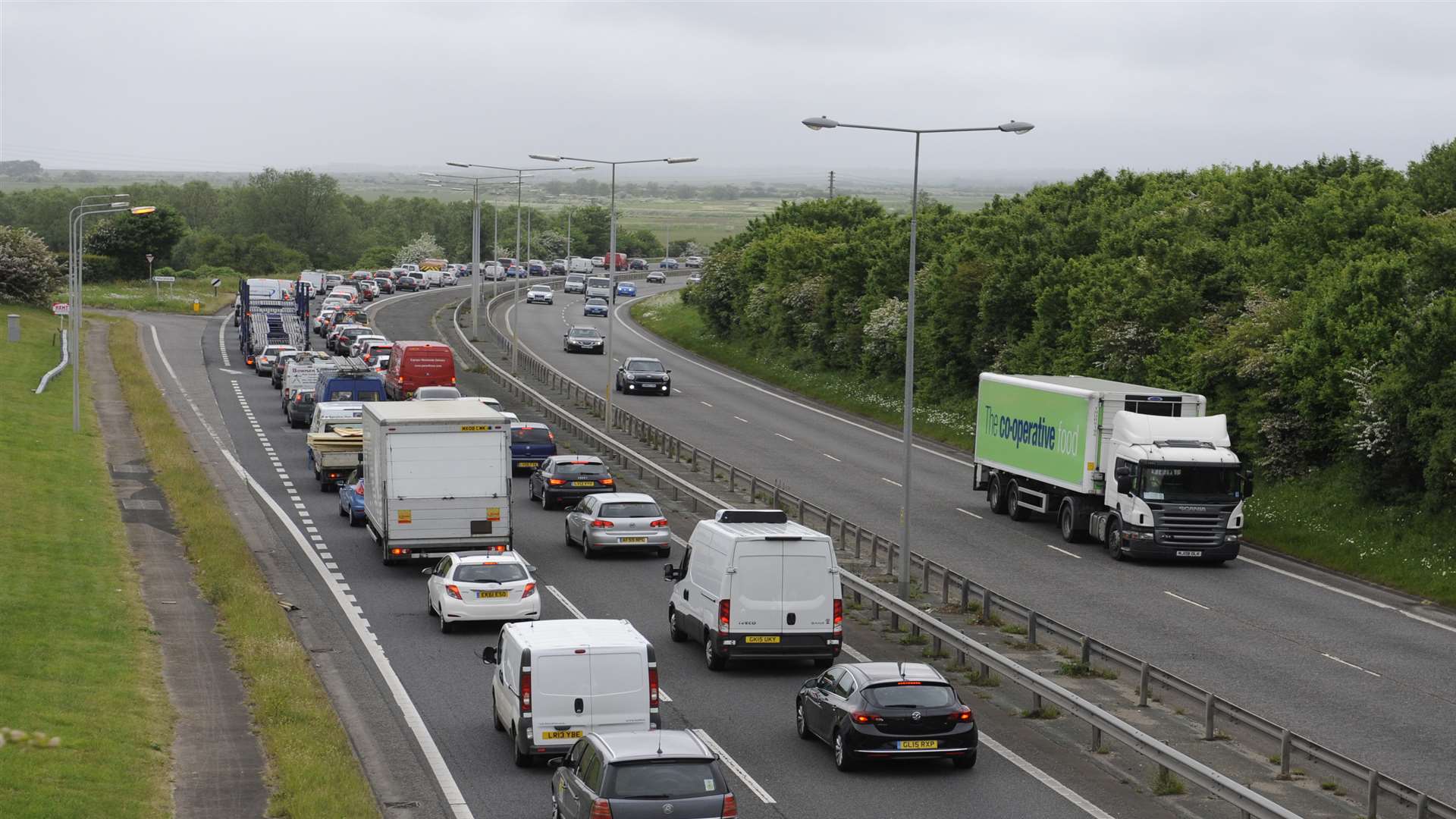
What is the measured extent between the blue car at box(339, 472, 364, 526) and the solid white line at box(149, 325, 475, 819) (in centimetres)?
133

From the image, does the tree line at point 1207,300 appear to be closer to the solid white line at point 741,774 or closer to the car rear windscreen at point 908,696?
the car rear windscreen at point 908,696

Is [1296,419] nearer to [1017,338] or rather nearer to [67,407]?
[1017,338]

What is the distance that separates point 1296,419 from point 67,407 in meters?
41.8

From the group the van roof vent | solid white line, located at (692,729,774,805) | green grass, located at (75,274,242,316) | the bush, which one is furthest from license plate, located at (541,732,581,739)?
green grass, located at (75,274,242,316)

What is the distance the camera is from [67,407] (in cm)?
5906

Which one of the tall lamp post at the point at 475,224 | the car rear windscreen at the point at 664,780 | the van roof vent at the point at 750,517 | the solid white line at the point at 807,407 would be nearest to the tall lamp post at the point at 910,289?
the van roof vent at the point at 750,517

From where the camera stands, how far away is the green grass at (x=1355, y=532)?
3528 centimetres

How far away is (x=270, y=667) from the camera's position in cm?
2445

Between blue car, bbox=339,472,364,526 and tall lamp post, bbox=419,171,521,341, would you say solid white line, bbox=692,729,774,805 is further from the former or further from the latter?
tall lamp post, bbox=419,171,521,341

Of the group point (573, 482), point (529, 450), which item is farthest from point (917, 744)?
point (529, 450)

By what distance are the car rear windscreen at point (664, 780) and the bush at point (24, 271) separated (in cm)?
8860

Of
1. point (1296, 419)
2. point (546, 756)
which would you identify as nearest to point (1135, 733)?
point (546, 756)

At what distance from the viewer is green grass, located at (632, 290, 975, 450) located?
62094 millimetres

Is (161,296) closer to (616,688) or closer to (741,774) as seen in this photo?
(616,688)
